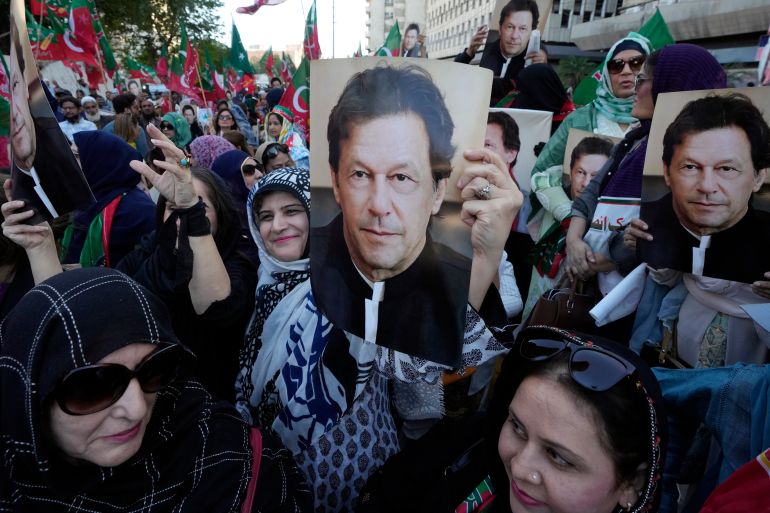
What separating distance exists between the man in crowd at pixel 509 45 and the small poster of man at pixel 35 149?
9.95 feet

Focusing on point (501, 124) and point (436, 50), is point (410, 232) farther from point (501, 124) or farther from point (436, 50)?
point (436, 50)

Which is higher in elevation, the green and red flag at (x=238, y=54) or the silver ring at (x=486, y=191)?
the green and red flag at (x=238, y=54)

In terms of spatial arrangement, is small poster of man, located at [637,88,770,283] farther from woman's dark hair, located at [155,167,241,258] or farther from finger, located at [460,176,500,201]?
woman's dark hair, located at [155,167,241,258]

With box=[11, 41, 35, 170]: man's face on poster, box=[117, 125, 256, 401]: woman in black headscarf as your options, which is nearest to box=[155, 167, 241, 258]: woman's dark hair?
box=[117, 125, 256, 401]: woman in black headscarf

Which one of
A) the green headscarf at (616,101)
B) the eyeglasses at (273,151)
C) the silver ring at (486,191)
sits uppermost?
the green headscarf at (616,101)

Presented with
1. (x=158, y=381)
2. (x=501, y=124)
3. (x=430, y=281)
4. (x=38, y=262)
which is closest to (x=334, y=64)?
(x=430, y=281)

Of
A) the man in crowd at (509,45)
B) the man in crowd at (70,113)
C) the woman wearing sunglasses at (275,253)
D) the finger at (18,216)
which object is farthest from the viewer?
the man in crowd at (70,113)

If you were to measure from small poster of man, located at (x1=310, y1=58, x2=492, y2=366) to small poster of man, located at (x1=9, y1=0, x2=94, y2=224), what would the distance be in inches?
39.7

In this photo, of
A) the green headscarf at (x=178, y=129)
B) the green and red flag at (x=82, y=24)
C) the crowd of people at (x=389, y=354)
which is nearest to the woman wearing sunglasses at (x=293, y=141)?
the crowd of people at (x=389, y=354)

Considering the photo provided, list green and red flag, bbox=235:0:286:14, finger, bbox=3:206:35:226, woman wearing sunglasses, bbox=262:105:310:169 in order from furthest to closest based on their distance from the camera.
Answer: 1. green and red flag, bbox=235:0:286:14
2. woman wearing sunglasses, bbox=262:105:310:169
3. finger, bbox=3:206:35:226

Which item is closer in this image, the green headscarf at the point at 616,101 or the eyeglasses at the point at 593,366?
the eyeglasses at the point at 593,366

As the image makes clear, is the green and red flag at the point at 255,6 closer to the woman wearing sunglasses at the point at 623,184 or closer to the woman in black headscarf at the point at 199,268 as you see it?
the woman in black headscarf at the point at 199,268

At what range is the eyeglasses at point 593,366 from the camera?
45.9 inches

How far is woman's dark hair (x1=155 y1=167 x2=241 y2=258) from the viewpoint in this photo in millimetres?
2260
